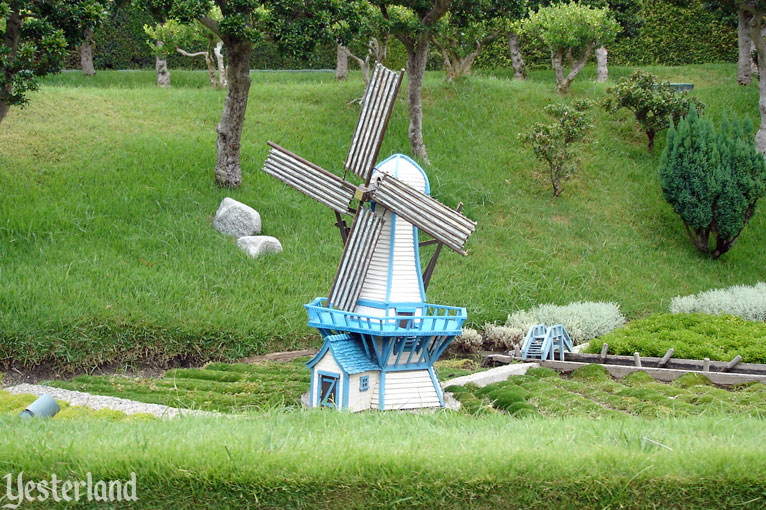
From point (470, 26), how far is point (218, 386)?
15.7 metres

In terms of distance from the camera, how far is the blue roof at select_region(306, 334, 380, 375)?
8695mm

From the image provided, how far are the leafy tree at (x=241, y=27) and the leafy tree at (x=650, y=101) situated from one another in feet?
28.8

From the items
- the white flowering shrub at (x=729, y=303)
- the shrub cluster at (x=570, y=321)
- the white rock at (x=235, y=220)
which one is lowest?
the shrub cluster at (x=570, y=321)

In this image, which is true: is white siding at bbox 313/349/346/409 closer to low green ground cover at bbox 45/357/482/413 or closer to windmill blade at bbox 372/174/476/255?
low green ground cover at bbox 45/357/482/413

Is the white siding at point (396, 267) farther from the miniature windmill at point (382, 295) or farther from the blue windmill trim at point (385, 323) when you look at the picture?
the blue windmill trim at point (385, 323)

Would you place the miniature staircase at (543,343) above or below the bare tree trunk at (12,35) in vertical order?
below

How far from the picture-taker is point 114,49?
104ft

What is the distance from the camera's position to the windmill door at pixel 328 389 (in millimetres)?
8859

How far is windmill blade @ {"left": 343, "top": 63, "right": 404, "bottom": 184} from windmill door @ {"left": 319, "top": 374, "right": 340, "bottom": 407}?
252 cm

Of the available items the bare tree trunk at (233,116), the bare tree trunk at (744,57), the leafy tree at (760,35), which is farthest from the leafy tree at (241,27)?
the bare tree trunk at (744,57)

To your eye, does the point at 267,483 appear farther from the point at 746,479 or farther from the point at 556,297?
the point at 556,297

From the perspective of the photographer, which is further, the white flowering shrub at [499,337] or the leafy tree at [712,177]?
the leafy tree at [712,177]

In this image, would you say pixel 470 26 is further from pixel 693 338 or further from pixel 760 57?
pixel 693 338

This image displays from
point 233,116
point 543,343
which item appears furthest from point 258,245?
point 543,343
